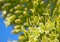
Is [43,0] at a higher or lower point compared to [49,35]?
higher

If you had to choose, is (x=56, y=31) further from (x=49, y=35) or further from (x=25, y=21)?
(x=25, y=21)

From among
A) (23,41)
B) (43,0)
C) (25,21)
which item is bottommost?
(23,41)

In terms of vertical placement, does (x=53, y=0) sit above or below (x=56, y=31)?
above

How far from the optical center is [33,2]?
1.30 m

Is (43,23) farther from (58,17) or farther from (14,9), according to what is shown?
(14,9)

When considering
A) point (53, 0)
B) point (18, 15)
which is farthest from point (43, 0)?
point (18, 15)

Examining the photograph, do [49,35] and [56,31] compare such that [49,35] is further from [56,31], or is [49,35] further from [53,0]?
[53,0]

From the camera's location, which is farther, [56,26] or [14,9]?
[14,9]

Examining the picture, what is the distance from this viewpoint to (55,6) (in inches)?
50.5

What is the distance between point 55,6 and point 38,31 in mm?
166

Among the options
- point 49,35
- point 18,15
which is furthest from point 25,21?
point 49,35

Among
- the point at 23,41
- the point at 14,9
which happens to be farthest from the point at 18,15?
the point at 23,41

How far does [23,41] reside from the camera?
128 cm

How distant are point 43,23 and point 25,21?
11cm
